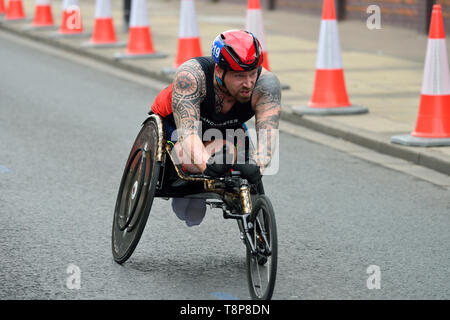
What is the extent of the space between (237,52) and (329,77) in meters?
5.07

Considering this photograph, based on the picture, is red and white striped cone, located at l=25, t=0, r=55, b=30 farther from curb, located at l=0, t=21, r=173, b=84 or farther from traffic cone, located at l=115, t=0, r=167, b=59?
traffic cone, located at l=115, t=0, r=167, b=59

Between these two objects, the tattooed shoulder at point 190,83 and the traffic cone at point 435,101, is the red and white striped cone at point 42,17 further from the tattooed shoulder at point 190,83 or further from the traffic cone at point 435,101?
the tattooed shoulder at point 190,83

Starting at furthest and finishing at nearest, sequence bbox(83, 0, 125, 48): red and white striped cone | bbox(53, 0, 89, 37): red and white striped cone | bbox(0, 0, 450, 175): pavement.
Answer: bbox(53, 0, 89, 37): red and white striped cone → bbox(83, 0, 125, 48): red and white striped cone → bbox(0, 0, 450, 175): pavement

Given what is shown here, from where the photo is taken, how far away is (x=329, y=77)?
9.94m

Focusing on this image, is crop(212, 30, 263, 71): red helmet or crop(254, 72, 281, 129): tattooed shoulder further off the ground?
crop(212, 30, 263, 71): red helmet

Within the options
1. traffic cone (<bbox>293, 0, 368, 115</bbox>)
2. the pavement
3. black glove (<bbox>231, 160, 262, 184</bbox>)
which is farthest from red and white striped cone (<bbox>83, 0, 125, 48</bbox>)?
black glove (<bbox>231, 160, 262, 184</bbox>)

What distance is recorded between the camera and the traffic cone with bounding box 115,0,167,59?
13922 mm

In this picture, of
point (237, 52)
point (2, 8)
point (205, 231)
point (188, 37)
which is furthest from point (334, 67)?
point (2, 8)

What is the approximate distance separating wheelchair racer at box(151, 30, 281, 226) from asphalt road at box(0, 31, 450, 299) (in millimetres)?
673

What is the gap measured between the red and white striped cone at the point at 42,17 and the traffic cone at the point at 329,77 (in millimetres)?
9187

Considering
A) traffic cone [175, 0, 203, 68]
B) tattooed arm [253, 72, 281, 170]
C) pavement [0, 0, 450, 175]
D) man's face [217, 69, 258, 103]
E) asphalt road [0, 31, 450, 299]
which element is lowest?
asphalt road [0, 31, 450, 299]
